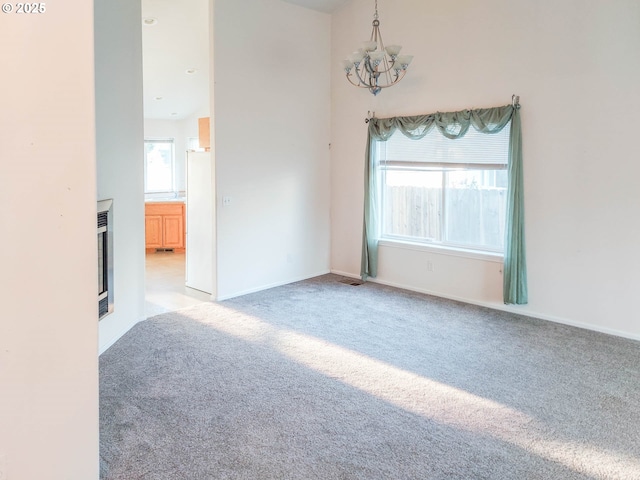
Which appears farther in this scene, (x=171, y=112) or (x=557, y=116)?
(x=171, y=112)

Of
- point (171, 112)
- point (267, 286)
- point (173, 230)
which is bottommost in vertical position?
point (267, 286)

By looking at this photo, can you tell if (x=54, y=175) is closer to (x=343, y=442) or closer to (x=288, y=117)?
(x=343, y=442)

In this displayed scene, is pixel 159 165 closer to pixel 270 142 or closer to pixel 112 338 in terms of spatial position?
pixel 270 142

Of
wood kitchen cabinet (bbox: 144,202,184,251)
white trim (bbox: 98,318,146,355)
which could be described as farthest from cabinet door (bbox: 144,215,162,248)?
white trim (bbox: 98,318,146,355)

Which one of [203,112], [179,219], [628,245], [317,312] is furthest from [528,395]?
[203,112]

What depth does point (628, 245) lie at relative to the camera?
13.7ft

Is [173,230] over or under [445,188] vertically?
under

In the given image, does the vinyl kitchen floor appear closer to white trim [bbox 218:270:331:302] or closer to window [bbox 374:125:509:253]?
white trim [bbox 218:270:331:302]

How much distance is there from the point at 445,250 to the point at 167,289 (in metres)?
3.40

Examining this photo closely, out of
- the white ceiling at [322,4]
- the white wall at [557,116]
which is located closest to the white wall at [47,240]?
the white wall at [557,116]

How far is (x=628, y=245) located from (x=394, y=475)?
313 centimetres

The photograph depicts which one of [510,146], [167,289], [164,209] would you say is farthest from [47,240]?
[164,209]

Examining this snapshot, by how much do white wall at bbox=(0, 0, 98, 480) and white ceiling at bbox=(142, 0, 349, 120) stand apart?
3707mm

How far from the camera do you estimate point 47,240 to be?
1887 millimetres
